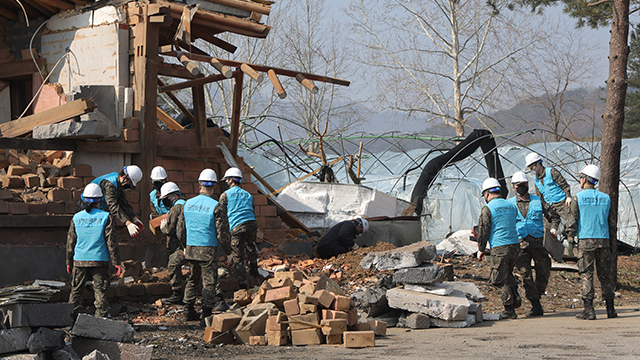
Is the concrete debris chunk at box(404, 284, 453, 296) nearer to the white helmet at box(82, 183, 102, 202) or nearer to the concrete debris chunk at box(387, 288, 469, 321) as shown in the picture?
the concrete debris chunk at box(387, 288, 469, 321)

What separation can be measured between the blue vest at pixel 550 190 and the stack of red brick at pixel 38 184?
7.23m

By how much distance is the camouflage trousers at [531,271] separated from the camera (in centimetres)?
895

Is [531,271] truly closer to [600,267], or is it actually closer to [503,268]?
[503,268]

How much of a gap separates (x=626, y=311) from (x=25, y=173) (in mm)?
9309

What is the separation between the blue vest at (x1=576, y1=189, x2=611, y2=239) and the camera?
8.44 m

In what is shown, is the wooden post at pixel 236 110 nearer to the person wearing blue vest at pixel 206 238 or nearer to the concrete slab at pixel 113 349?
the person wearing blue vest at pixel 206 238

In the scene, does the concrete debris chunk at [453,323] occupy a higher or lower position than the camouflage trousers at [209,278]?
lower

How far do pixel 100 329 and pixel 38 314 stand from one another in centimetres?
54

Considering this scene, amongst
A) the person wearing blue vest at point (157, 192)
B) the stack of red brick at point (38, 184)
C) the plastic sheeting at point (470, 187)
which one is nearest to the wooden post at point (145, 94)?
the person wearing blue vest at point (157, 192)

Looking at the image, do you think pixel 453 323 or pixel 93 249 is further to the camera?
pixel 453 323

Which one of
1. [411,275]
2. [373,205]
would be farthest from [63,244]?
[373,205]

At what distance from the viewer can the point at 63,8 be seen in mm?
11062

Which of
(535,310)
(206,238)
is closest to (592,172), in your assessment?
(535,310)

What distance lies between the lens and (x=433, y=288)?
8.66 metres
